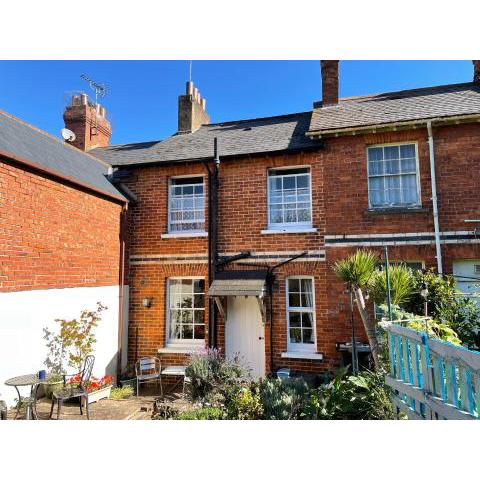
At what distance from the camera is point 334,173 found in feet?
28.1

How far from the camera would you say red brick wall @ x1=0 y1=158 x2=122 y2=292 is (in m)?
6.19

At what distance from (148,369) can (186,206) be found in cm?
478

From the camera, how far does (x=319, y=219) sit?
8695 mm

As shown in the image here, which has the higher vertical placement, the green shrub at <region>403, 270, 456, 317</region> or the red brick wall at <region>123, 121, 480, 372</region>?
the red brick wall at <region>123, 121, 480, 372</region>

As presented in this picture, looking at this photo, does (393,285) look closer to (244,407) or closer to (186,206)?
(244,407)

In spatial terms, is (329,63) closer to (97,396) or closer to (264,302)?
(264,302)

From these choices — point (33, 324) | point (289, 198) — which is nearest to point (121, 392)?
point (33, 324)

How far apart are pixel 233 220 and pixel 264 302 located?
2447 millimetres

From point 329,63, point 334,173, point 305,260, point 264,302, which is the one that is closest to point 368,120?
point 334,173

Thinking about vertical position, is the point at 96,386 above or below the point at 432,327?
below

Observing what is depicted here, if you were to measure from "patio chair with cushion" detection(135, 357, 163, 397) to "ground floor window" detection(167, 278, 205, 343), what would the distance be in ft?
2.35

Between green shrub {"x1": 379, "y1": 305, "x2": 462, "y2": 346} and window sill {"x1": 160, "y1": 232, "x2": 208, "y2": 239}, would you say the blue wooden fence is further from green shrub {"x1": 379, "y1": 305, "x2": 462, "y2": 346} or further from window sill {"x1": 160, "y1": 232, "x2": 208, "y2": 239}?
window sill {"x1": 160, "y1": 232, "x2": 208, "y2": 239}

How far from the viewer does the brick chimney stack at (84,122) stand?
43.5 ft

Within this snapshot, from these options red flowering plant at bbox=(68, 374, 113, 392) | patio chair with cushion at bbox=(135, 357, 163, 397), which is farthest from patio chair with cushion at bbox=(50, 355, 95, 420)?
patio chair with cushion at bbox=(135, 357, 163, 397)
